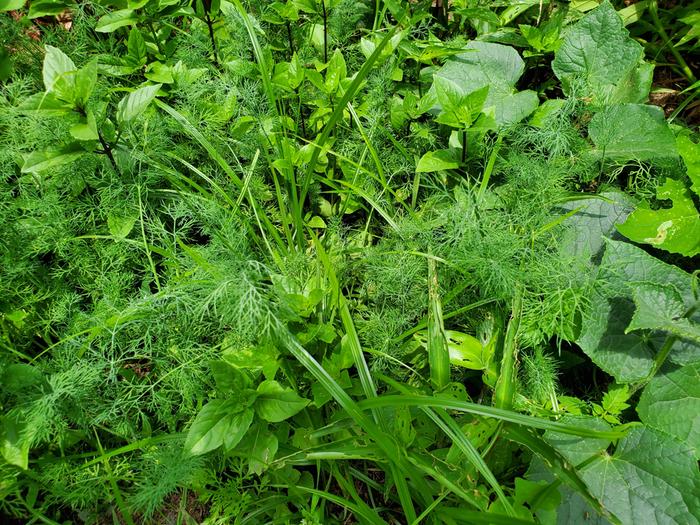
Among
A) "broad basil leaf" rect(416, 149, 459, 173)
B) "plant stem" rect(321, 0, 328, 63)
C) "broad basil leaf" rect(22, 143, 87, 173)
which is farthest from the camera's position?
"plant stem" rect(321, 0, 328, 63)

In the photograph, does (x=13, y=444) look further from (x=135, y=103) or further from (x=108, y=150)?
(x=135, y=103)

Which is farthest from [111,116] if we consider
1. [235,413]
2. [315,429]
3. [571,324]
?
[571,324]

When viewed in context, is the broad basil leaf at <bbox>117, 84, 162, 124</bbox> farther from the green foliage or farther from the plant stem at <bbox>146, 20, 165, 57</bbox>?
the plant stem at <bbox>146, 20, 165, 57</bbox>

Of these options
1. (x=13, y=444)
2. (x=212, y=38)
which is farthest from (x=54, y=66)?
(x=13, y=444)

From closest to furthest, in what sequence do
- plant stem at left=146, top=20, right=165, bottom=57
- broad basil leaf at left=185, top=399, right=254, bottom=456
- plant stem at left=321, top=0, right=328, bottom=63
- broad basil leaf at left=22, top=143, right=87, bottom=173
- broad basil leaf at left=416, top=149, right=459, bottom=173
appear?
broad basil leaf at left=185, top=399, right=254, bottom=456 → broad basil leaf at left=22, top=143, right=87, bottom=173 → broad basil leaf at left=416, top=149, right=459, bottom=173 → plant stem at left=321, top=0, right=328, bottom=63 → plant stem at left=146, top=20, right=165, bottom=57

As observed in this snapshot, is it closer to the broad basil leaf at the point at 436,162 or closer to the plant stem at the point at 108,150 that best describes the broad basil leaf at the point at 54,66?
the plant stem at the point at 108,150

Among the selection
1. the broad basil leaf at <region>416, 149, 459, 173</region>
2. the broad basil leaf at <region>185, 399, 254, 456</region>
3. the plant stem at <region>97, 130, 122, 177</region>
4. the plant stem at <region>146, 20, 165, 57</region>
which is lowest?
the broad basil leaf at <region>185, 399, 254, 456</region>

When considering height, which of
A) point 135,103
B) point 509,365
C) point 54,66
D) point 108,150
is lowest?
point 509,365

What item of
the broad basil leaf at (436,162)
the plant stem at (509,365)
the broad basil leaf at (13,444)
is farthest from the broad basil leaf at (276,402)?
the broad basil leaf at (436,162)

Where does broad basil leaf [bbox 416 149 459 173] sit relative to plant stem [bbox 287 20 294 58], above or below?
below

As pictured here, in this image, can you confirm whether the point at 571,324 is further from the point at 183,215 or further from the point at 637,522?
the point at 183,215

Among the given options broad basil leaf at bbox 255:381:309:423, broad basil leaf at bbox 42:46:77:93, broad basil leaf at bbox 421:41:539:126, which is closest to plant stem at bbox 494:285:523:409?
broad basil leaf at bbox 255:381:309:423

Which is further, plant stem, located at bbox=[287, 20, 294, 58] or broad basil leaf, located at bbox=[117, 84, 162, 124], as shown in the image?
plant stem, located at bbox=[287, 20, 294, 58]

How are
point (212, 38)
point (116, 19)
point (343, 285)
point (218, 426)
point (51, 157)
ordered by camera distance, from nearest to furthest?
point (218, 426)
point (51, 157)
point (343, 285)
point (116, 19)
point (212, 38)
